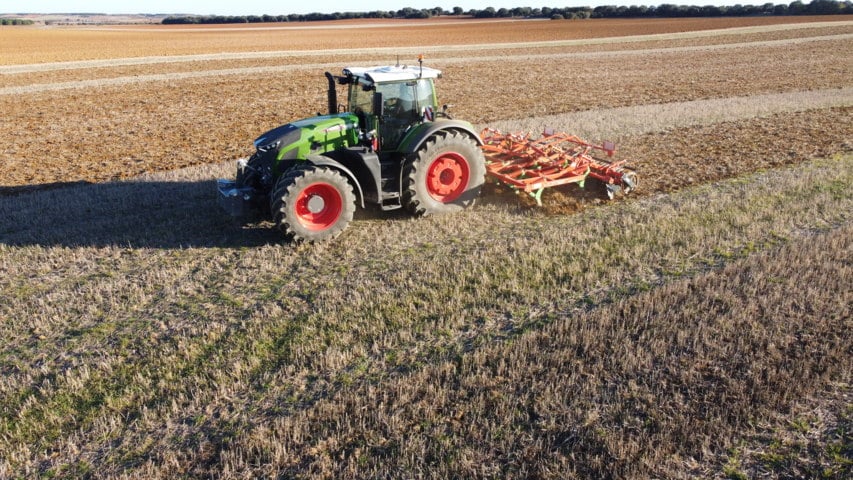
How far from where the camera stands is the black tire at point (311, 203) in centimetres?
725

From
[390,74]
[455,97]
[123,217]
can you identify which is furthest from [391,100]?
[455,97]

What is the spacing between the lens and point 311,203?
7.49m

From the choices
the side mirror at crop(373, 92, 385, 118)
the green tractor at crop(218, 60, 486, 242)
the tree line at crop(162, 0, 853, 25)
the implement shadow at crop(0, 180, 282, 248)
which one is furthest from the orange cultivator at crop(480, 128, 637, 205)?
the tree line at crop(162, 0, 853, 25)

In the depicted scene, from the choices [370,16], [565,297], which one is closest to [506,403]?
[565,297]

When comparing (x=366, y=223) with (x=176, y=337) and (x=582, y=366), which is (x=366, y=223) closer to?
(x=176, y=337)

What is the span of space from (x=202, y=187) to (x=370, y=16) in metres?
111

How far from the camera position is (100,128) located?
16250 millimetres

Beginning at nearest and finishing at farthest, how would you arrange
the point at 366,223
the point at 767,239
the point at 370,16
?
the point at 767,239 < the point at 366,223 < the point at 370,16

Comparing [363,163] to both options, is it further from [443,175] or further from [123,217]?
[123,217]

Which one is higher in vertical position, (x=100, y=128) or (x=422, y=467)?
(x=100, y=128)

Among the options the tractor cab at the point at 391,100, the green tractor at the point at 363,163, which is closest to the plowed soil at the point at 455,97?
the green tractor at the point at 363,163

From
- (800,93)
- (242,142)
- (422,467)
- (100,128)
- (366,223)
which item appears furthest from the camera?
(800,93)

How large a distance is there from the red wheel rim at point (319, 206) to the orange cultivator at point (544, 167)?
2797 millimetres

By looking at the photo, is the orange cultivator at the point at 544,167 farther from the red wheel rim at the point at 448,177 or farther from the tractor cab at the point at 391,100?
the tractor cab at the point at 391,100
